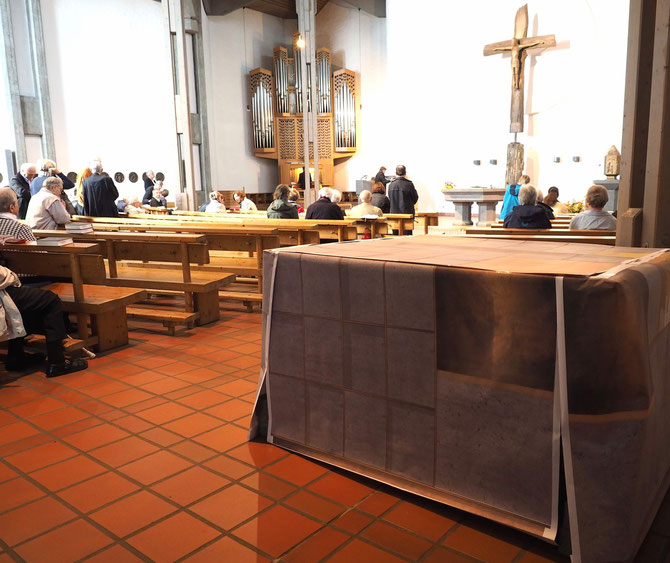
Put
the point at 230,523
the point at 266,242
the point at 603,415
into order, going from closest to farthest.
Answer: the point at 603,415
the point at 230,523
the point at 266,242

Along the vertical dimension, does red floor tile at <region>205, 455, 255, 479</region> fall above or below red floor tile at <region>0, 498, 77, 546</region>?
above

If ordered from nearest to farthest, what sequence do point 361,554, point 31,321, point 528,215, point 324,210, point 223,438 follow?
point 361,554 < point 223,438 < point 31,321 < point 528,215 < point 324,210

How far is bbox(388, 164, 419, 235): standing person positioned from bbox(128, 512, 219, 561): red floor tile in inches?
280

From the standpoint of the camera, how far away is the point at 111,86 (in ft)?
39.2

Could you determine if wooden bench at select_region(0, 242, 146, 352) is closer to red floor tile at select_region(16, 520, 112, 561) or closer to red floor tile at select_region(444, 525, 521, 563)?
red floor tile at select_region(16, 520, 112, 561)

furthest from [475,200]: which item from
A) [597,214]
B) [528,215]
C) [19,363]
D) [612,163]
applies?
[19,363]

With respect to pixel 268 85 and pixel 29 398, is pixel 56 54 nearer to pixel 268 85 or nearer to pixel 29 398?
pixel 268 85

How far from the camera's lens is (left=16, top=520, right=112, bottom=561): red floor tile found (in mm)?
1770

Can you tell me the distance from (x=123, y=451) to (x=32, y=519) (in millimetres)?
501

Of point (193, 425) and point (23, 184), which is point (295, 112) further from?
point (193, 425)

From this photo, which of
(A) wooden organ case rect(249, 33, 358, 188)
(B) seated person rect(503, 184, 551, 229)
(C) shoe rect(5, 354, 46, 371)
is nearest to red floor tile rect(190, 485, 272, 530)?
(C) shoe rect(5, 354, 46, 371)

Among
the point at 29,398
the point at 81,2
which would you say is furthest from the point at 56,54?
the point at 29,398

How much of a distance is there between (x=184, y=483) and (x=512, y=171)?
10.9 metres

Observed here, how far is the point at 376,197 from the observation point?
28.7 feet
